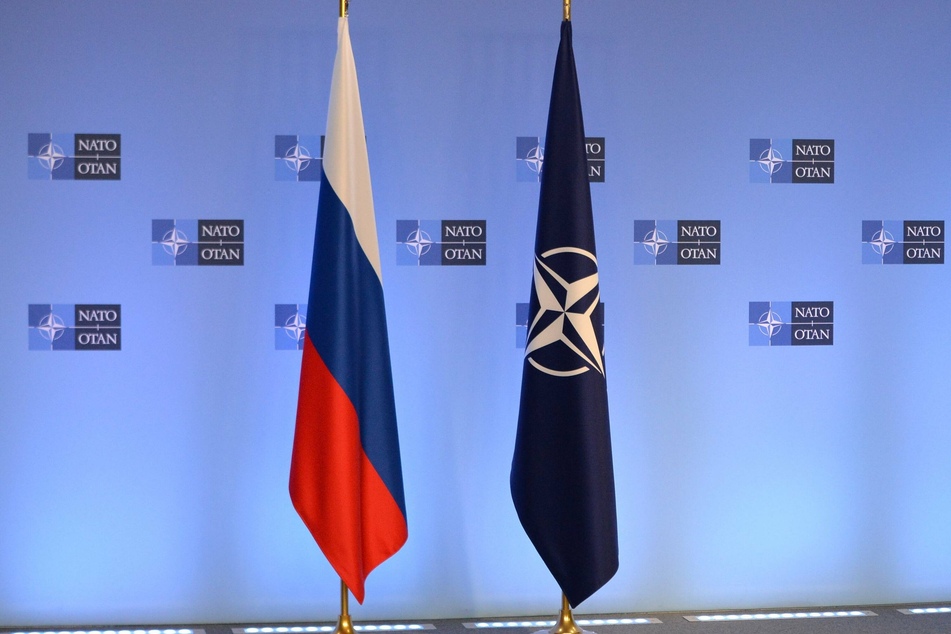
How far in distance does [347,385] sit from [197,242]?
3.04ft

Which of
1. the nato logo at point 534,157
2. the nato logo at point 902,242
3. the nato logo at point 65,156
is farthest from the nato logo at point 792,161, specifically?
the nato logo at point 65,156

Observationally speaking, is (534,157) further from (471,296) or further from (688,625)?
(688,625)

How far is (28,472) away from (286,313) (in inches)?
43.8

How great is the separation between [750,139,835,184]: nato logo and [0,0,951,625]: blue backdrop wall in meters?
0.02

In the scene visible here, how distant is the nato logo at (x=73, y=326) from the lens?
3.49 m

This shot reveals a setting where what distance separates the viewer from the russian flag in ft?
10.1

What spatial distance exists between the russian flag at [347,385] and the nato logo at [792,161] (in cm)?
161

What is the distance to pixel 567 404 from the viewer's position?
3.13 meters

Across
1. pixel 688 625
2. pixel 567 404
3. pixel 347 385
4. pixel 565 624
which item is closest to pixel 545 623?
pixel 565 624

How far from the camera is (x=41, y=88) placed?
11.4ft

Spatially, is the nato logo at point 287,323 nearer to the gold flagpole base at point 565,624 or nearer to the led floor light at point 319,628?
the led floor light at point 319,628

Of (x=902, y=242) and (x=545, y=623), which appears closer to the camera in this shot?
(x=545, y=623)

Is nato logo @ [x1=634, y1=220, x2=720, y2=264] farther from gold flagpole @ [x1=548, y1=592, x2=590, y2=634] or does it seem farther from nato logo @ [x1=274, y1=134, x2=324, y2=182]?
nato logo @ [x1=274, y1=134, x2=324, y2=182]

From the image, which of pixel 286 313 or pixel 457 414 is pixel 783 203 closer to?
pixel 457 414
